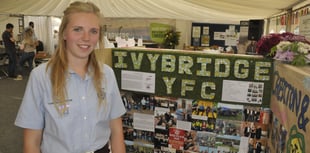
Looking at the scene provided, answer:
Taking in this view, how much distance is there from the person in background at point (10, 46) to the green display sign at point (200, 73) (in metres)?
5.67

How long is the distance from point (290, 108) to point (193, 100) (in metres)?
0.93

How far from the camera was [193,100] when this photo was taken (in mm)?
2221

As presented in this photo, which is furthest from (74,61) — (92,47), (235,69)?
(235,69)

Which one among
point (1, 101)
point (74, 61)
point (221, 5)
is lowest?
point (1, 101)

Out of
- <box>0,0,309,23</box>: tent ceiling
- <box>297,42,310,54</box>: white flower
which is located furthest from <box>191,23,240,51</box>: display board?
<box>297,42,310,54</box>: white flower

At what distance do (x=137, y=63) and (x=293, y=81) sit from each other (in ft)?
4.31

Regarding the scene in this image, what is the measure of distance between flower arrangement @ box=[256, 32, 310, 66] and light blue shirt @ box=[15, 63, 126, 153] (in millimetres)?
1119

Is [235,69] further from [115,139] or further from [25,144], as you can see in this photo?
[25,144]

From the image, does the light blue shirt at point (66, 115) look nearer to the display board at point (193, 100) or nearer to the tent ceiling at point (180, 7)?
the display board at point (193, 100)

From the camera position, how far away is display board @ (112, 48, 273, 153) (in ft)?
6.72

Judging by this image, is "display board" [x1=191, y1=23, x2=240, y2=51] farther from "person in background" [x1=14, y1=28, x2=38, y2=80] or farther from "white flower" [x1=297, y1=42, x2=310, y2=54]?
"white flower" [x1=297, y1=42, x2=310, y2=54]

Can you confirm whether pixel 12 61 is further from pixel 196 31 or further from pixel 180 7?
pixel 196 31

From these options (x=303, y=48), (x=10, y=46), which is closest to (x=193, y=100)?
(x=303, y=48)

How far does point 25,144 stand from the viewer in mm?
1203
